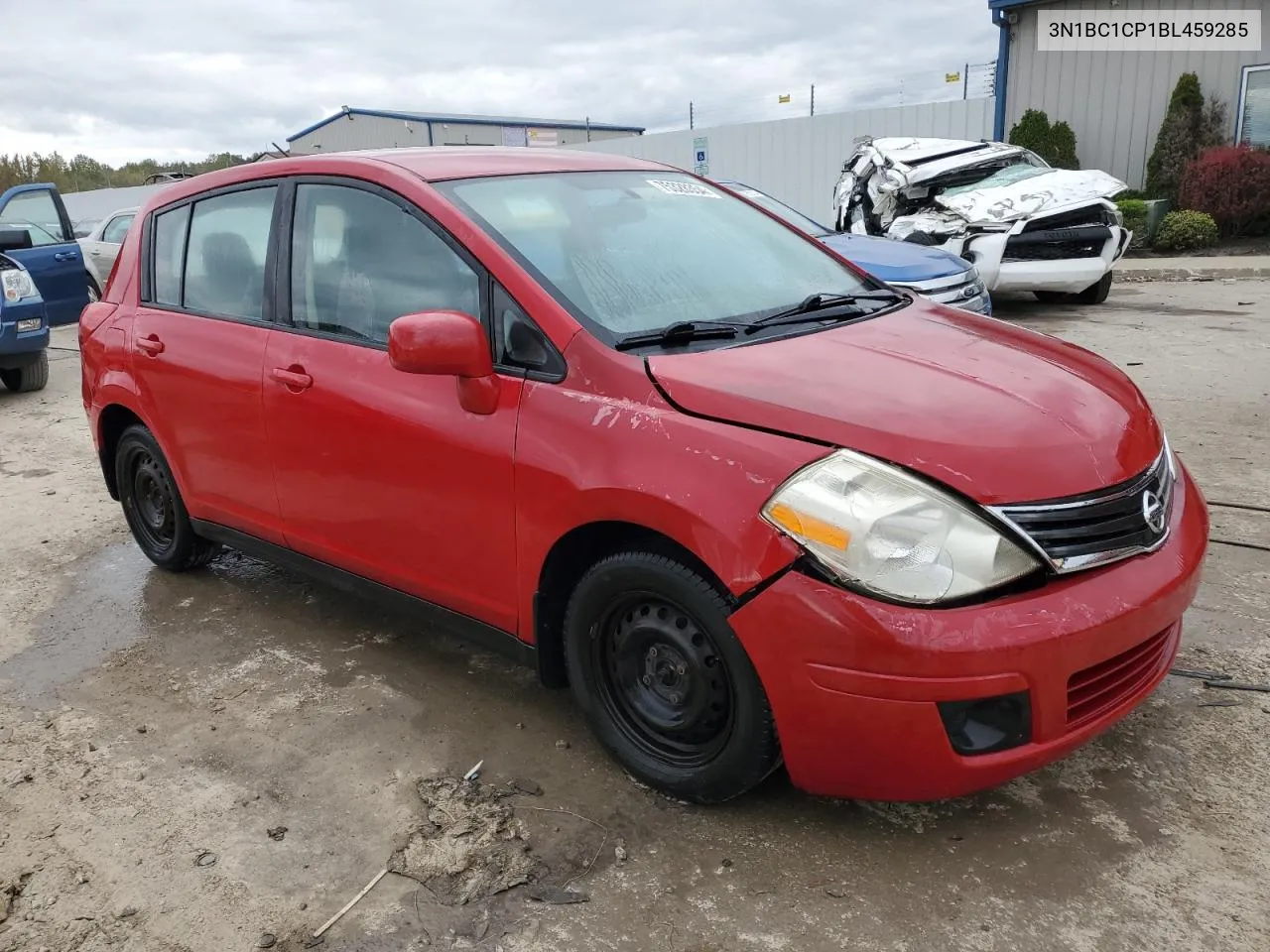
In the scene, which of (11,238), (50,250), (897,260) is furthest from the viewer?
(50,250)

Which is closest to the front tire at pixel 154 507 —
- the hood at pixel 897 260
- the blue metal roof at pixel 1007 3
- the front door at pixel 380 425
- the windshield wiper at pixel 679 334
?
the front door at pixel 380 425

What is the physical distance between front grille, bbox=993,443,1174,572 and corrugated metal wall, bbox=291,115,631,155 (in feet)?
111

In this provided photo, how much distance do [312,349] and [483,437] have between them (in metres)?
0.86

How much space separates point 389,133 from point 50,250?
86.6 feet

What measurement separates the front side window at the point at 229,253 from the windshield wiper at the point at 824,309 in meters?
1.79

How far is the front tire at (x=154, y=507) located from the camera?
418 cm

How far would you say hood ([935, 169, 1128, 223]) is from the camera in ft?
32.5

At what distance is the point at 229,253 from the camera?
369cm

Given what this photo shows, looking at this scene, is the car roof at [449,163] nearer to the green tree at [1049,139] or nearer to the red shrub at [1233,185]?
the red shrub at [1233,185]

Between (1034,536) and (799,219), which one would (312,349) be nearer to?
(1034,536)

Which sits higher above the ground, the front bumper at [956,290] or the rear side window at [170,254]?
the rear side window at [170,254]

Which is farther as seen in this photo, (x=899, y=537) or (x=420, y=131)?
(x=420, y=131)

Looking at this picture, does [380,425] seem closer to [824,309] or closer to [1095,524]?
[824,309]

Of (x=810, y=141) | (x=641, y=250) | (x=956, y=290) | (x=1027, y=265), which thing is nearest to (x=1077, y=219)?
(x=1027, y=265)
